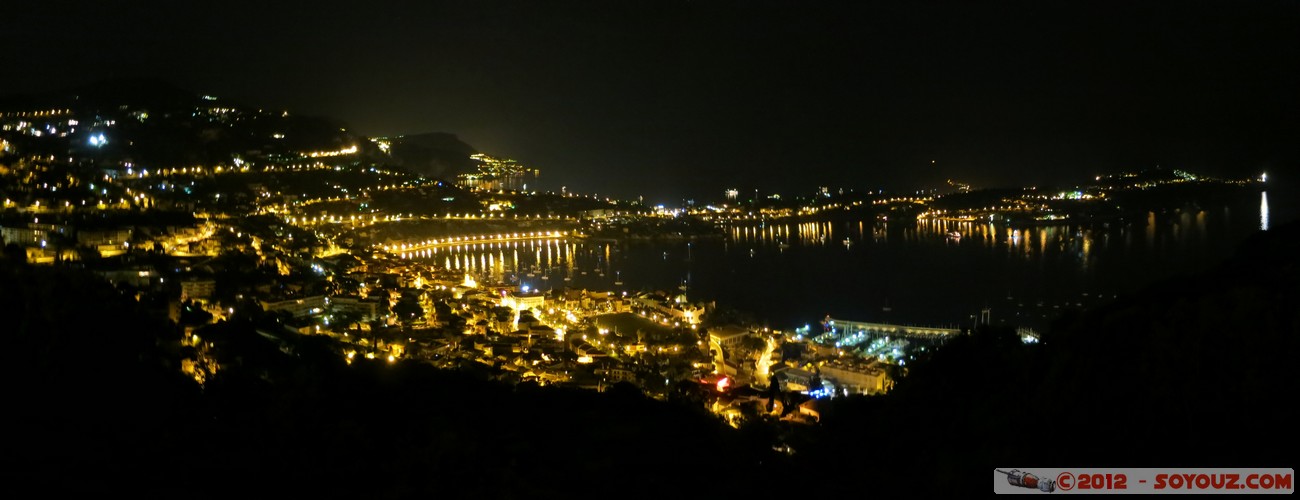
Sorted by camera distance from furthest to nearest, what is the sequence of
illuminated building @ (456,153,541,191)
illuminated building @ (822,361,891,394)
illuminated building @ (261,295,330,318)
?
illuminated building @ (456,153,541,191)
illuminated building @ (822,361,891,394)
illuminated building @ (261,295,330,318)

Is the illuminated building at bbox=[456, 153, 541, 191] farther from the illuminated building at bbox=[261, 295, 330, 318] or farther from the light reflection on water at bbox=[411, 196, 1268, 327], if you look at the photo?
the illuminated building at bbox=[261, 295, 330, 318]

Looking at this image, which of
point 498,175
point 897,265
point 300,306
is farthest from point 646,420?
point 498,175

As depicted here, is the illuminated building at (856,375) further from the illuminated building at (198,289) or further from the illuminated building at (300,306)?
the illuminated building at (198,289)

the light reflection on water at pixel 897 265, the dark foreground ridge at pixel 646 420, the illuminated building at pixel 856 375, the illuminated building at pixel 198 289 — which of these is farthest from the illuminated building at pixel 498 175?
the dark foreground ridge at pixel 646 420

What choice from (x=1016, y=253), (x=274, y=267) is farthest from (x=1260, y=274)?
(x=1016, y=253)

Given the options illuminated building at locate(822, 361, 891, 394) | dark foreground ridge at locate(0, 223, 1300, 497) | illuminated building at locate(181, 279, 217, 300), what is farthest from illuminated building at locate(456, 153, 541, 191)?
dark foreground ridge at locate(0, 223, 1300, 497)
